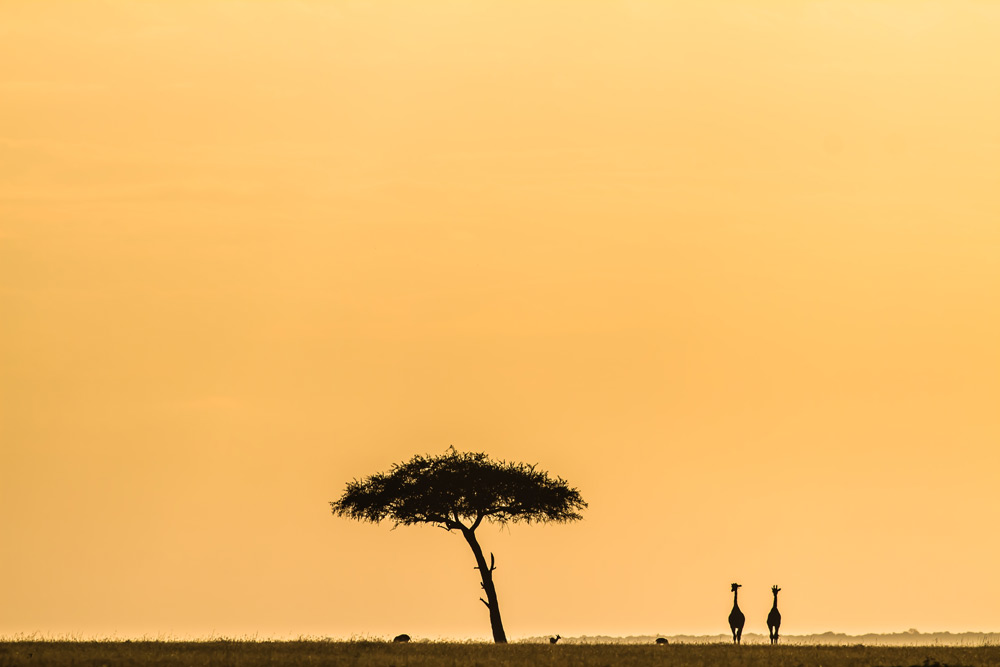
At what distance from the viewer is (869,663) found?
2314 inches

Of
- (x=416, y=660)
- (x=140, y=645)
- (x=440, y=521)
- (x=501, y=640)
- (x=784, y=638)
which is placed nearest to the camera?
(x=416, y=660)

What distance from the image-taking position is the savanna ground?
57.6 metres

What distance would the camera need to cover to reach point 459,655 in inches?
2349

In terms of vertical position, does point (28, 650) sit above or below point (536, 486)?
below

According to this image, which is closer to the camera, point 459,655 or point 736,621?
point 459,655

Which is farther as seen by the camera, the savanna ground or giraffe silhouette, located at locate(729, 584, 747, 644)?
giraffe silhouette, located at locate(729, 584, 747, 644)

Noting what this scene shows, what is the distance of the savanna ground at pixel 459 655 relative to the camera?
5759cm

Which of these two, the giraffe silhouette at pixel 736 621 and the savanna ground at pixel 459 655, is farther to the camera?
the giraffe silhouette at pixel 736 621

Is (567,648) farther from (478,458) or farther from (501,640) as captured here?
(478,458)

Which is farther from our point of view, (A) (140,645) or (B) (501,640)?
(B) (501,640)

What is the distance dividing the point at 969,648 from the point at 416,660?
2061 centimetres

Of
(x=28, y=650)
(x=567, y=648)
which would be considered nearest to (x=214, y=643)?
(x=28, y=650)

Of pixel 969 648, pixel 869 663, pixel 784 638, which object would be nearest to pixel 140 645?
pixel 869 663

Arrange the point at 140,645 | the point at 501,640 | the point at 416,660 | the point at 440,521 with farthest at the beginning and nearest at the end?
the point at 440,521, the point at 501,640, the point at 140,645, the point at 416,660
